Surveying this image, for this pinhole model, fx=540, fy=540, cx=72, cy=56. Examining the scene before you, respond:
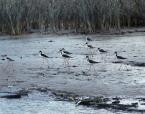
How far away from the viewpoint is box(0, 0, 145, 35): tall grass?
28.1 metres

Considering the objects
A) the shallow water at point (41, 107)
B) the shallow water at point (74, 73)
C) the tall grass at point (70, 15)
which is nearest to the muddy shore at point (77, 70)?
the shallow water at point (74, 73)

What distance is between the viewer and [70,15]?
2941 centimetres

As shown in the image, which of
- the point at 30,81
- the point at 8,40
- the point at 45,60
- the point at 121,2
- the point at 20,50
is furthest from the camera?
the point at 121,2

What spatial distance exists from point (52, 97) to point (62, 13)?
18.4 metres

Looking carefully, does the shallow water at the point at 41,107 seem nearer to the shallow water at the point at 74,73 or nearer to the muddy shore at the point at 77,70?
the shallow water at the point at 74,73

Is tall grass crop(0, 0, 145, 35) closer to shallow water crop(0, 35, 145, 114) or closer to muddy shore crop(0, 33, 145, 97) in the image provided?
muddy shore crop(0, 33, 145, 97)

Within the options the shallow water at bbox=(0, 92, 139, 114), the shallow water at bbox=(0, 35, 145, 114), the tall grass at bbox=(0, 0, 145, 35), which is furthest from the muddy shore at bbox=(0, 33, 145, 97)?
the tall grass at bbox=(0, 0, 145, 35)

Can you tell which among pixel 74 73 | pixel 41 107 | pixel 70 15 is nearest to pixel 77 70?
pixel 74 73

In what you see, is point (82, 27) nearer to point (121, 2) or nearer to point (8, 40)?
point (121, 2)

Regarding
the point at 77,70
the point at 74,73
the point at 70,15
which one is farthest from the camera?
the point at 70,15

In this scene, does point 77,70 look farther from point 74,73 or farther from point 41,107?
point 41,107

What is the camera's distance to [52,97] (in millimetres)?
11617

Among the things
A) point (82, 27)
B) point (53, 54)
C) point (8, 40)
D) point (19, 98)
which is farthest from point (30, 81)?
point (82, 27)

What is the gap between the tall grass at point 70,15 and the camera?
28.1 metres
